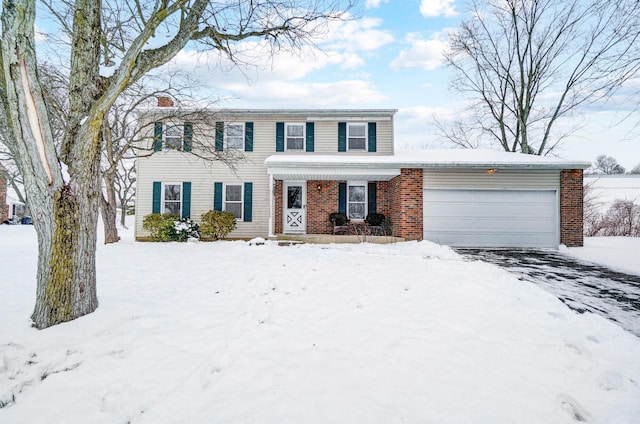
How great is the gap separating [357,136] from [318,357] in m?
10.4

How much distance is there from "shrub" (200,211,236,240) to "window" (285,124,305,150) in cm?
370

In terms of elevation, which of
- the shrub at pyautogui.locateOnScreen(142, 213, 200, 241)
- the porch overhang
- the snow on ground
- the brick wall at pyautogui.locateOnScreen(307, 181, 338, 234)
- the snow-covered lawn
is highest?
the porch overhang

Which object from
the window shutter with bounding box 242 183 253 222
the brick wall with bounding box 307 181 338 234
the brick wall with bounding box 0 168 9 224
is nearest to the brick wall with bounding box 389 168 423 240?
the brick wall with bounding box 307 181 338 234

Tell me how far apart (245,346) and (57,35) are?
10.2 m

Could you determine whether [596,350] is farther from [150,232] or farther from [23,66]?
[150,232]

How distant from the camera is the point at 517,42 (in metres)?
16.4

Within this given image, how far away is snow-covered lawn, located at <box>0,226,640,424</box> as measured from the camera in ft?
7.05

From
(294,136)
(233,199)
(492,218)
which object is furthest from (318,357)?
(294,136)

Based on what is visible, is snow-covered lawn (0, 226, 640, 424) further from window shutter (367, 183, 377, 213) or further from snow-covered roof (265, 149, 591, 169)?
window shutter (367, 183, 377, 213)

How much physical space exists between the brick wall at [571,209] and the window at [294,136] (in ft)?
30.6

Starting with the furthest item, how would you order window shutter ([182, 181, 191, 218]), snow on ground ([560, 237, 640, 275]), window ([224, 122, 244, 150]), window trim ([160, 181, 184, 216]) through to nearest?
window ([224, 122, 244, 150]) → window trim ([160, 181, 184, 216]) → window shutter ([182, 181, 191, 218]) → snow on ground ([560, 237, 640, 275])

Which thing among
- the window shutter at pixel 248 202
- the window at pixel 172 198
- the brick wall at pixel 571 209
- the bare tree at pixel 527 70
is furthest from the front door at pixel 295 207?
the bare tree at pixel 527 70

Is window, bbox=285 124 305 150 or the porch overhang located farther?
window, bbox=285 124 305 150

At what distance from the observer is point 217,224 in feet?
35.7
